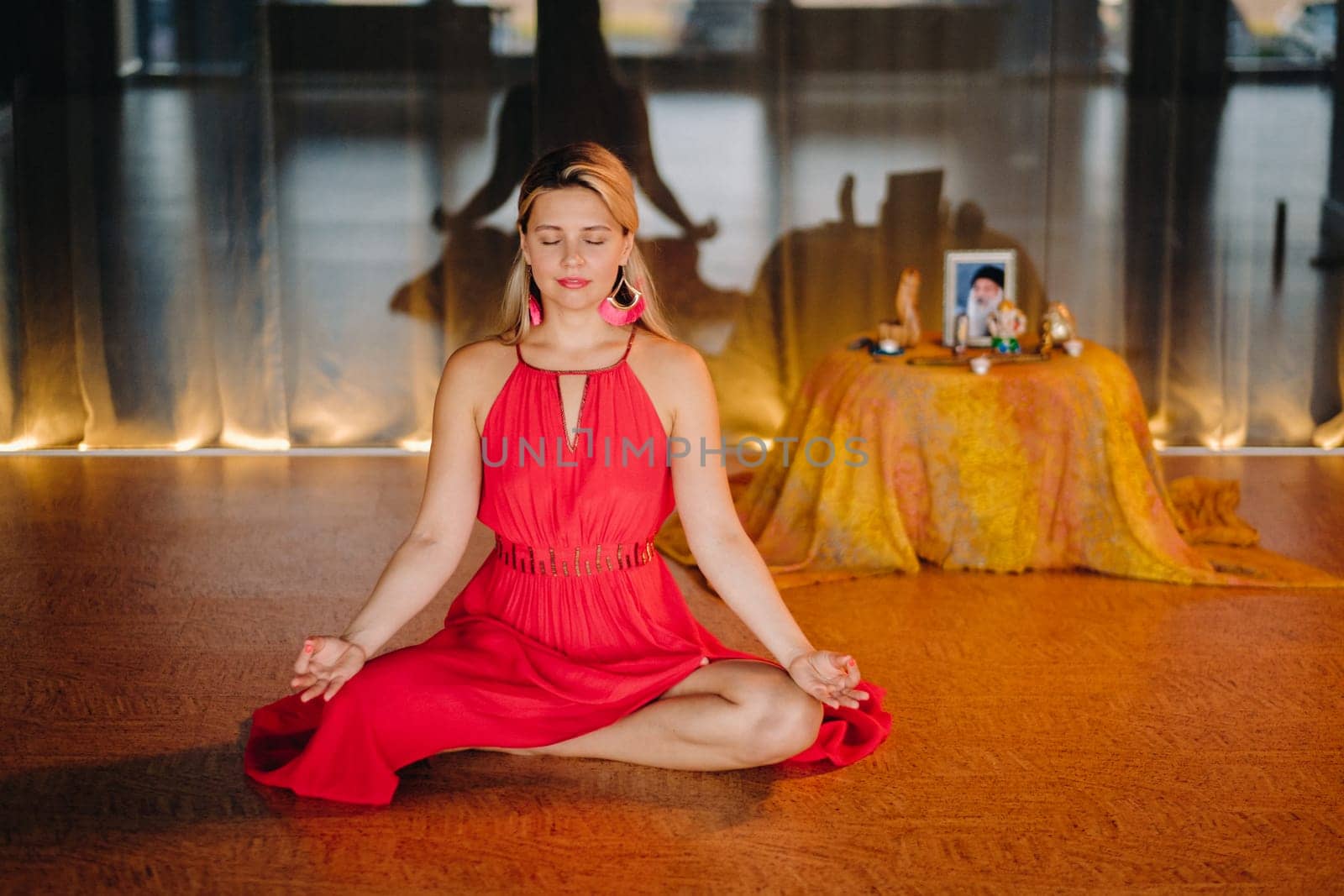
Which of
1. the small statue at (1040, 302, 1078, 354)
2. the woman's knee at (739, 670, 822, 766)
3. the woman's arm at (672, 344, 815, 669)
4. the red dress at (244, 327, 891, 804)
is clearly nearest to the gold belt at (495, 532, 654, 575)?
the red dress at (244, 327, 891, 804)

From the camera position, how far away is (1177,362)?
5.52 metres

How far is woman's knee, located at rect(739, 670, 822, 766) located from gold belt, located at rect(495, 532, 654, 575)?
0.32 metres

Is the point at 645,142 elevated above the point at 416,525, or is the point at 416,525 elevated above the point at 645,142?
the point at 645,142

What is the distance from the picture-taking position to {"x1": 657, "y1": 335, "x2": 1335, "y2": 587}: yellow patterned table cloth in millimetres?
3939

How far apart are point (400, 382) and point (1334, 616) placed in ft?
10.7

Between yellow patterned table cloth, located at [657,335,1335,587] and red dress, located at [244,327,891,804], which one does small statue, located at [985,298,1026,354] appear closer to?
yellow patterned table cloth, located at [657,335,1335,587]

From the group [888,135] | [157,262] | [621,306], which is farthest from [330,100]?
[621,306]

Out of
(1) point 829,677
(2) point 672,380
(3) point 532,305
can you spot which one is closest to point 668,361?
(2) point 672,380

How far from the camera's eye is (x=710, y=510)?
2.58m

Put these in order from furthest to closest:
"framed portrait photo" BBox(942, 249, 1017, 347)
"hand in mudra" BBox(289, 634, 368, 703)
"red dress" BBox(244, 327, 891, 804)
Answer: "framed portrait photo" BBox(942, 249, 1017, 347) < "red dress" BBox(244, 327, 891, 804) < "hand in mudra" BBox(289, 634, 368, 703)

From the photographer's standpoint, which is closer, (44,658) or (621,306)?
(621,306)

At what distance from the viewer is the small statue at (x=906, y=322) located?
13.9ft

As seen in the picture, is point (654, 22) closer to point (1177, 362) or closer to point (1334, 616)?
point (1177, 362)

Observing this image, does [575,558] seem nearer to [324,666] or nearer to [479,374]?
[479,374]
